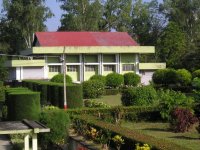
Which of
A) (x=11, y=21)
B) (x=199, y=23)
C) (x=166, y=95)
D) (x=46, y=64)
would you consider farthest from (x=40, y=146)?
(x=199, y=23)

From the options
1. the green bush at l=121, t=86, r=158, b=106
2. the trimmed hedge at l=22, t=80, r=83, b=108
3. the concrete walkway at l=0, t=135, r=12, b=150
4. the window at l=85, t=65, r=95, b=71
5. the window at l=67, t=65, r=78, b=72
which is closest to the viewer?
the concrete walkway at l=0, t=135, r=12, b=150

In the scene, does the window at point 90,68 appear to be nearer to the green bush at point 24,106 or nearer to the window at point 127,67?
the window at point 127,67

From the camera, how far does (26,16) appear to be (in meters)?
62.7

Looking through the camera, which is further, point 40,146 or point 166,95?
point 166,95

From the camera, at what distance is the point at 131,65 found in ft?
182

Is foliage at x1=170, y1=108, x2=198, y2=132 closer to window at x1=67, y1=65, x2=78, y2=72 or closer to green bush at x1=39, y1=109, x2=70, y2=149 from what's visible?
green bush at x1=39, y1=109, x2=70, y2=149

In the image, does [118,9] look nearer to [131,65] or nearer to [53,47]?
[131,65]

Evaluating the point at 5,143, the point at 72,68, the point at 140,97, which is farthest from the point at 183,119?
the point at 72,68

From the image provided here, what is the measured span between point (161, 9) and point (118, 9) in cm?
662

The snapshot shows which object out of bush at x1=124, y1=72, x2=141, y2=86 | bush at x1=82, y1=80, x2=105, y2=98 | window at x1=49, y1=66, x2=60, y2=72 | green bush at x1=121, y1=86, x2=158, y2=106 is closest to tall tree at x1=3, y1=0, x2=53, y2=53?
window at x1=49, y1=66, x2=60, y2=72

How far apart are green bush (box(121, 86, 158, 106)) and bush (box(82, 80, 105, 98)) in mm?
11863

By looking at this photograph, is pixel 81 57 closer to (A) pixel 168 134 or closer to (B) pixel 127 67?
(B) pixel 127 67

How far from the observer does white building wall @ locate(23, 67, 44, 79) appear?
52.4 m

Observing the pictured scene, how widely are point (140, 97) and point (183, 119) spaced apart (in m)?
6.75
